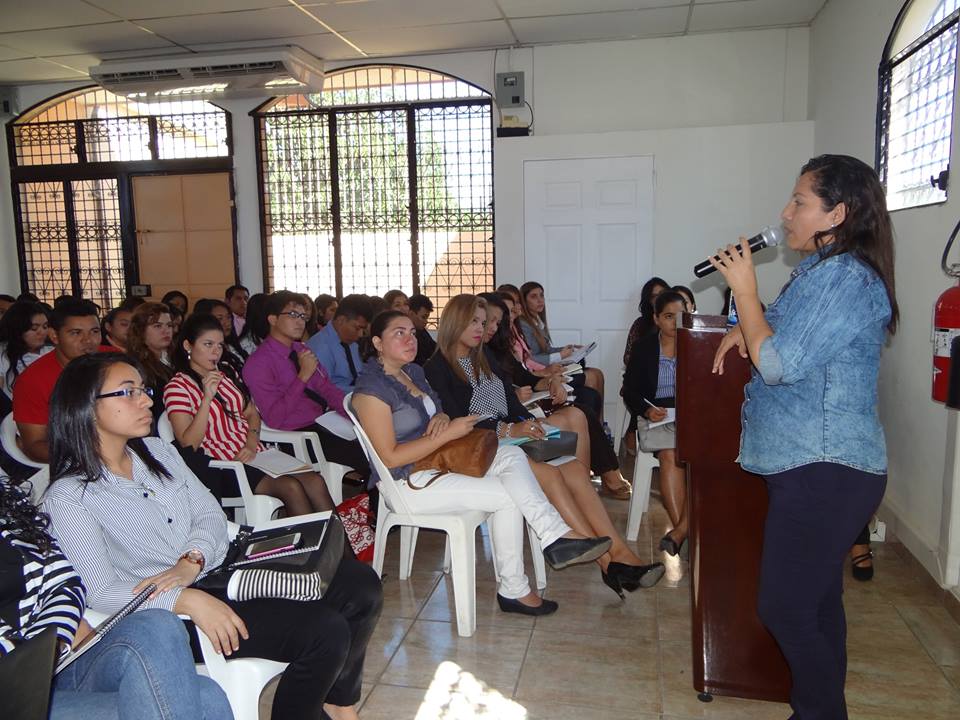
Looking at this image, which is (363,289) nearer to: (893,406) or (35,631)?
(893,406)

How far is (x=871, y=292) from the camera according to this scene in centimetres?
145

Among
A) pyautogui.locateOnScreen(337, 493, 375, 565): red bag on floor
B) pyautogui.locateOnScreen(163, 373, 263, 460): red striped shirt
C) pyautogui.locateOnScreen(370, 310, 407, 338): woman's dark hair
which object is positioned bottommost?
pyautogui.locateOnScreen(337, 493, 375, 565): red bag on floor

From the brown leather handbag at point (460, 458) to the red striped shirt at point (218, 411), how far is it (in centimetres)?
90

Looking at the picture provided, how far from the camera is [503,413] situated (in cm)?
324

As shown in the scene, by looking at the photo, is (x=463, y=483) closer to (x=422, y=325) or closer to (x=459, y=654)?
(x=459, y=654)

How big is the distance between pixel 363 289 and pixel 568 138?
2287 millimetres

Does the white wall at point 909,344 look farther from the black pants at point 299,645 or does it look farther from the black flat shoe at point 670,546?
the black pants at point 299,645

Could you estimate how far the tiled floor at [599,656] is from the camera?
206 centimetres

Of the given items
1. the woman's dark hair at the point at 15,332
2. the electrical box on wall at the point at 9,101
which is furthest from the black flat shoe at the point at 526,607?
the electrical box on wall at the point at 9,101

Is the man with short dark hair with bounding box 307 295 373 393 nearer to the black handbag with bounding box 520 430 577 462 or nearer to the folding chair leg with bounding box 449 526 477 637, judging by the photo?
the black handbag with bounding box 520 430 577 462

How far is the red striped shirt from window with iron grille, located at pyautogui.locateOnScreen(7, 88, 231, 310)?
4.20 m

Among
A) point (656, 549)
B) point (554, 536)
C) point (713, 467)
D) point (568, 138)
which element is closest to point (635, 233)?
point (568, 138)

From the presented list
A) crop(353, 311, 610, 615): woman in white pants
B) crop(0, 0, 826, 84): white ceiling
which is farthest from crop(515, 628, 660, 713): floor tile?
crop(0, 0, 826, 84): white ceiling

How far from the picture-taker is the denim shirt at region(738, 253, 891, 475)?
1.44m
